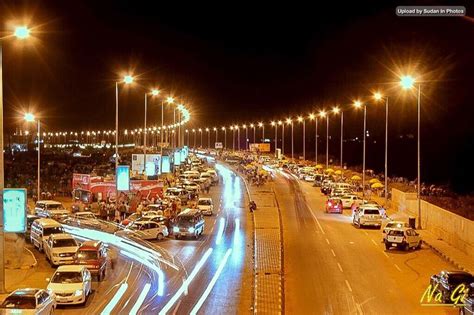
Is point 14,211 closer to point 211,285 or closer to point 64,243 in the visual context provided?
point 64,243

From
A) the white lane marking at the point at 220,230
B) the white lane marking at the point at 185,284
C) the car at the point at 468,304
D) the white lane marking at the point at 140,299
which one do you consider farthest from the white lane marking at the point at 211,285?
the car at the point at 468,304

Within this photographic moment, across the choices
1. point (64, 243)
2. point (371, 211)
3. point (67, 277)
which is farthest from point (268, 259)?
point (371, 211)

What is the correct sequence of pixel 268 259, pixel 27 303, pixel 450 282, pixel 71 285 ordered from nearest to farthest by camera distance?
pixel 27 303, pixel 71 285, pixel 450 282, pixel 268 259

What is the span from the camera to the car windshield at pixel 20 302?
61.8ft

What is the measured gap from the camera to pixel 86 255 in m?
27.1

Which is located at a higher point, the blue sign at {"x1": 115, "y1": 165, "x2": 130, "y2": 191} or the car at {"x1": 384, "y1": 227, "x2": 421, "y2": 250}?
the blue sign at {"x1": 115, "y1": 165, "x2": 130, "y2": 191}

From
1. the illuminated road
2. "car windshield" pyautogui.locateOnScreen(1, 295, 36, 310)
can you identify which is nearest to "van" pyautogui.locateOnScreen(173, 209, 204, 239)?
the illuminated road

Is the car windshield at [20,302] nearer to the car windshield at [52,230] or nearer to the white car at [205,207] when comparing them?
the car windshield at [52,230]

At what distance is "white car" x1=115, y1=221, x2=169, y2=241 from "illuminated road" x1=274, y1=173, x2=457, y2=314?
709cm

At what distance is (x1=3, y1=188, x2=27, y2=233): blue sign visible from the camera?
25172mm

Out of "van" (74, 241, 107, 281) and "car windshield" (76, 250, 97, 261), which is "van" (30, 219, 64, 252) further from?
"car windshield" (76, 250, 97, 261)

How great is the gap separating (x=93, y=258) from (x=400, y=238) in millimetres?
16569

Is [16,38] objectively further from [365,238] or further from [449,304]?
[365,238]

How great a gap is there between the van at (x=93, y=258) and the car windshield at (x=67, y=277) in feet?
10.4
